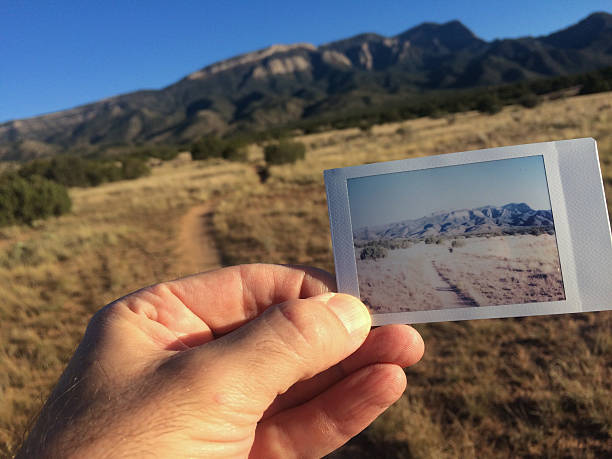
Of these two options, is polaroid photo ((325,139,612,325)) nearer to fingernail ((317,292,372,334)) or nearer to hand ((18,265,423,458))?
fingernail ((317,292,372,334))

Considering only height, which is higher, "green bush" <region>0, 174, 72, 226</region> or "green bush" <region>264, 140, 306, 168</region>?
"green bush" <region>264, 140, 306, 168</region>

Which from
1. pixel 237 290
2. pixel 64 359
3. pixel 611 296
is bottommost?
pixel 64 359

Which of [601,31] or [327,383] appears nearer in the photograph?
[327,383]

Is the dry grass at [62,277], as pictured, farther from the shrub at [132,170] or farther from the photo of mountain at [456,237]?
the shrub at [132,170]

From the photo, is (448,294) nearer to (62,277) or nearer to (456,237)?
(456,237)

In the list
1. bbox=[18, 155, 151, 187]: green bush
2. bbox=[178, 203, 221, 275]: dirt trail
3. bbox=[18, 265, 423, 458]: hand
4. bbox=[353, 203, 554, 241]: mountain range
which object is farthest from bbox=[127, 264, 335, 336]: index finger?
bbox=[18, 155, 151, 187]: green bush

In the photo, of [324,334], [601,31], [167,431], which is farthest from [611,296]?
[601,31]

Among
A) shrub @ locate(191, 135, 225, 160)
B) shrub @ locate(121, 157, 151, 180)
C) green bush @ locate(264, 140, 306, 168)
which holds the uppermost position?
shrub @ locate(191, 135, 225, 160)

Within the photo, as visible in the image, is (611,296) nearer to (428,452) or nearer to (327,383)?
(327,383)
